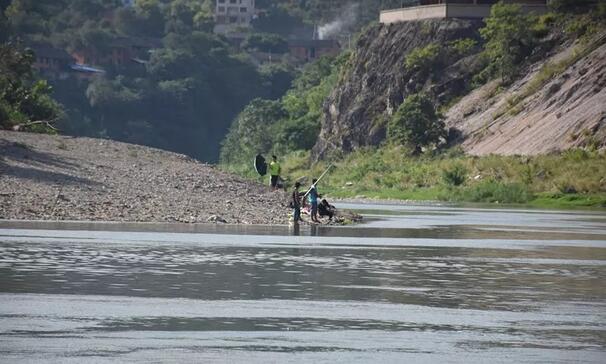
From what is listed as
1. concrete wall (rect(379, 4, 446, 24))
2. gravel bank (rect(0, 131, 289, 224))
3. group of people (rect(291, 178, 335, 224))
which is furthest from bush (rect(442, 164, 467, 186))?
concrete wall (rect(379, 4, 446, 24))

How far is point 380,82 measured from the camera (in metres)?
126

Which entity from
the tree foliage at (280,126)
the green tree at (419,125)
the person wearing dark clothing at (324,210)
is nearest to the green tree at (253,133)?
the tree foliage at (280,126)

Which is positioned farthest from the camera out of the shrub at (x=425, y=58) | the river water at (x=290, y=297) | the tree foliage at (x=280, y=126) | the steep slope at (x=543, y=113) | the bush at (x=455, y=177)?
the tree foliage at (x=280, y=126)

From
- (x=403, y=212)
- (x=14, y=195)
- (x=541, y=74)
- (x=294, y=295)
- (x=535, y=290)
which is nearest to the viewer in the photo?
(x=294, y=295)

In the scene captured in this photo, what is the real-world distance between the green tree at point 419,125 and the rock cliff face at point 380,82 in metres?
10.5

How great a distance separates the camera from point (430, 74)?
119688 mm

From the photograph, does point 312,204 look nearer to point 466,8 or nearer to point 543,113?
point 543,113

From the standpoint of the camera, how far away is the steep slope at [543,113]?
89562mm

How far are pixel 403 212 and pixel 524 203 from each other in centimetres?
1514

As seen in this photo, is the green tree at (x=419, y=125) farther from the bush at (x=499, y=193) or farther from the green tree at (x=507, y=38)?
the bush at (x=499, y=193)

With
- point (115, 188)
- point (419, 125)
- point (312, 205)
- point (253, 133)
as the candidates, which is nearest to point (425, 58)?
point (419, 125)

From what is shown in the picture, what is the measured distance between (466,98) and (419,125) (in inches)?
349

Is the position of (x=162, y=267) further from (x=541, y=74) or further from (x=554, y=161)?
(x=541, y=74)

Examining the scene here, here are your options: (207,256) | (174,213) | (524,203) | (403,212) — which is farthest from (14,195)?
(524,203)
